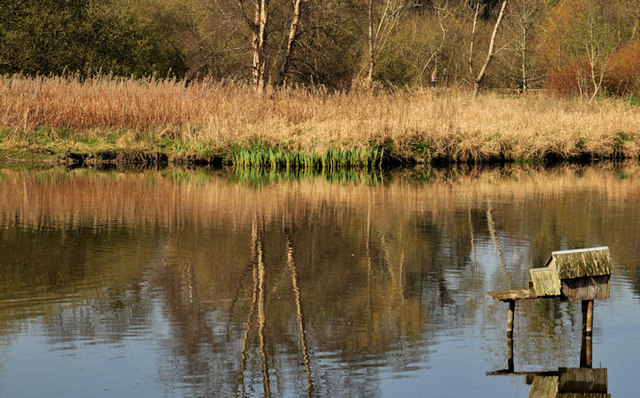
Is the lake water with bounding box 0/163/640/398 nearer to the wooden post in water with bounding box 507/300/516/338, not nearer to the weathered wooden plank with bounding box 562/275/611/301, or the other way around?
the wooden post in water with bounding box 507/300/516/338

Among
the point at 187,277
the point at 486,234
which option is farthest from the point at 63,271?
the point at 486,234

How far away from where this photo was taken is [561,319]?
9.20 m

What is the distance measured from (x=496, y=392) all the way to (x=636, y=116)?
81.1 feet

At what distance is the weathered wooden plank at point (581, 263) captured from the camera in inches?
299

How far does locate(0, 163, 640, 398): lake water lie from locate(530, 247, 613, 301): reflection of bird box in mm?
588

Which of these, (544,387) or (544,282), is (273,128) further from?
(544,387)

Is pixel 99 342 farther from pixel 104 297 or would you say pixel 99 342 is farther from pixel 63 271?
pixel 63 271

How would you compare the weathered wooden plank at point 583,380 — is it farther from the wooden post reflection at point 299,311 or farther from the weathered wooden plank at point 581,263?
the wooden post reflection at point 299,311

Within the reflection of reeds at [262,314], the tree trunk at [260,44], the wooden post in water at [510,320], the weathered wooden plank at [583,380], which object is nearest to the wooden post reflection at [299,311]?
the reflection of reeds at [262,314]

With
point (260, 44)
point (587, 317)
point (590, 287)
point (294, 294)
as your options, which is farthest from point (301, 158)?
point (590, 287)

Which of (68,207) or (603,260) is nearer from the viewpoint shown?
(603,260)

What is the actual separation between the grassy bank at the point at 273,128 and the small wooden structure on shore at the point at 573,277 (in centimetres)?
1697

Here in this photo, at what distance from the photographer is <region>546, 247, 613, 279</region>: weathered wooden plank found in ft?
24.9

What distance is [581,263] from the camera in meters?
7.67
